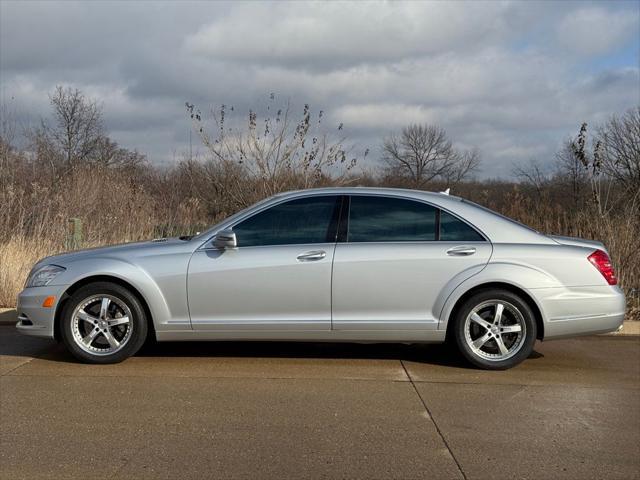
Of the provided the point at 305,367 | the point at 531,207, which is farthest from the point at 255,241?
the point at 531,207

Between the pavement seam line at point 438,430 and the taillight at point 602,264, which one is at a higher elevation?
the taillight at point 602,264

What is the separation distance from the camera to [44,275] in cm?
585

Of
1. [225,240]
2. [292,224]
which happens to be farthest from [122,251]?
[292,224]

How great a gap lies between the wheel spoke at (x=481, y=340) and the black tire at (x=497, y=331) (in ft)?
0.08

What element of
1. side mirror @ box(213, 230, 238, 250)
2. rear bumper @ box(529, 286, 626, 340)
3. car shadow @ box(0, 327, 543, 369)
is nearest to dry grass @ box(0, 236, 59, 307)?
car shadow @ box(0, 327, 543, 369)

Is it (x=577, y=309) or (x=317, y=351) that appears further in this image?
(x=317, y=351)

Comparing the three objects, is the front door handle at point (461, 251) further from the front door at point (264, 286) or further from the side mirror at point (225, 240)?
the side mirror at point (225, 240)

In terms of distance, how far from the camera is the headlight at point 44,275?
580 cm

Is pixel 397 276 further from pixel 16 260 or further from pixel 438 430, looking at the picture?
pixel 16 260

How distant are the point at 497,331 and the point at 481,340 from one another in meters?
0.16

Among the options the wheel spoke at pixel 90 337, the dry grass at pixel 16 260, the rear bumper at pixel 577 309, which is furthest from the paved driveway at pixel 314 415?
the dry grass at pixel 16 260

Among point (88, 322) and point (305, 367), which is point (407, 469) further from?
point (88, 322)

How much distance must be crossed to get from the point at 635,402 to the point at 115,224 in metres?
9.53

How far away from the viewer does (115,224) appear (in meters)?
12.0
